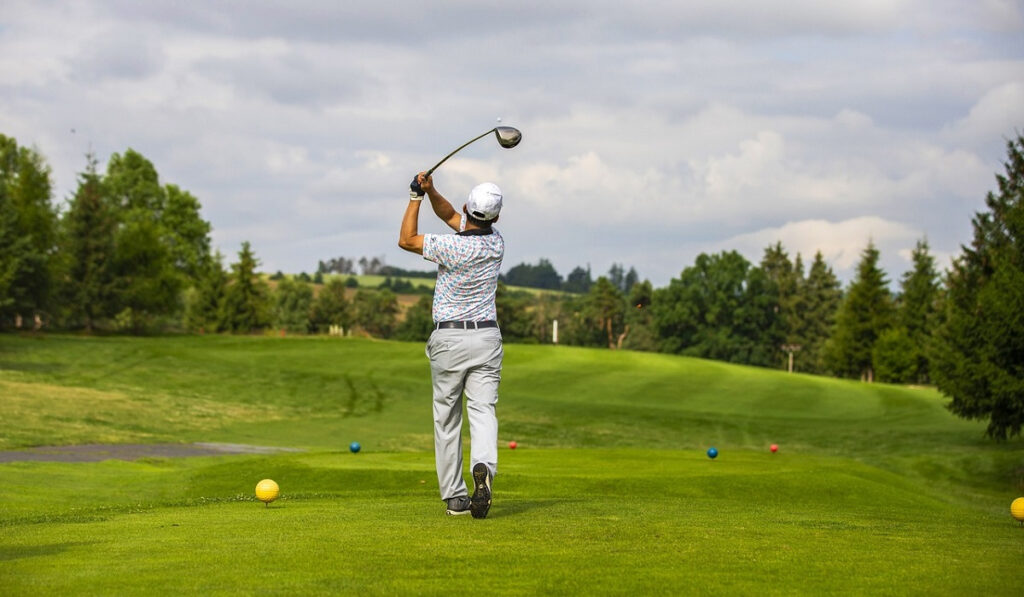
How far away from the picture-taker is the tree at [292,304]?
14950cm

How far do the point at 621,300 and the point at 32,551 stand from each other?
152341 mm

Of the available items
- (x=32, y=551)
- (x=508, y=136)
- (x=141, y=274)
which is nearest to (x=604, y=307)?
(x=141, y=274)

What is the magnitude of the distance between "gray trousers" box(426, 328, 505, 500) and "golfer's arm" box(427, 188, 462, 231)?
109 centimetres

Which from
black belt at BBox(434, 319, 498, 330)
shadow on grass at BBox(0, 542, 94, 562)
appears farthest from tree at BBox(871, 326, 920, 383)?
shadow on grass at BBox(0, 542, 94, 562)

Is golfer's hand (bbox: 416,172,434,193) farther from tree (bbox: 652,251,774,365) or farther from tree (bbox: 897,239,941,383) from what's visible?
tree (bbox: 652,251,774,365)

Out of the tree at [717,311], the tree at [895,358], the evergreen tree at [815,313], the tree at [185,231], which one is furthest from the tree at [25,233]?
the evergreen tree at [815,313]

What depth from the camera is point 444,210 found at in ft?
33.2

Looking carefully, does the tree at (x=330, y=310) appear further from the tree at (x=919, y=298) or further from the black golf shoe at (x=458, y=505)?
the black golf shoe at (x=458, y=505)

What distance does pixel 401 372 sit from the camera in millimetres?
65125

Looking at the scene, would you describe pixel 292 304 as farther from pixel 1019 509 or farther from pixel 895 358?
pixel 1019 509

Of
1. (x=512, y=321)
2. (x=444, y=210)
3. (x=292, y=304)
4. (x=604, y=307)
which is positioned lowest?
(x=444, y=210)

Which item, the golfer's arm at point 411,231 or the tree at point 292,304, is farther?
the tree at point 292,304

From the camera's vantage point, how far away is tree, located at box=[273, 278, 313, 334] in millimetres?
149500

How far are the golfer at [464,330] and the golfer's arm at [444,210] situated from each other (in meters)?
0.12
